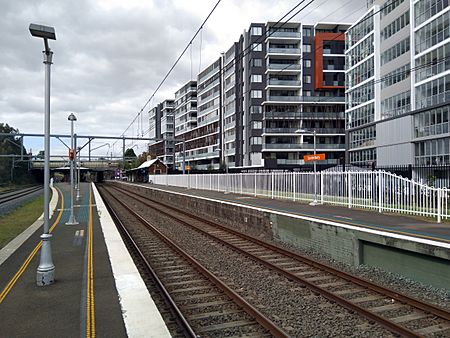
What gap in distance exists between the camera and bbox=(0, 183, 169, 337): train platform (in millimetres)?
4980

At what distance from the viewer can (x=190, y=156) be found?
105062 mm

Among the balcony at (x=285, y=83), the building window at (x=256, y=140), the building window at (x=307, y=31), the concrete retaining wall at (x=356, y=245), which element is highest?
the building window at (x=307, y=31)

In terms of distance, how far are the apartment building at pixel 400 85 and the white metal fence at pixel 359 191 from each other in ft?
68.6

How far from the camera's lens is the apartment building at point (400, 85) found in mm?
39438

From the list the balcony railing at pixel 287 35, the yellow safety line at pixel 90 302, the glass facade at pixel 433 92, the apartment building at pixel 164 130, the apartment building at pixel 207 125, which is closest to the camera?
the yellow safety line at pixel 90 302

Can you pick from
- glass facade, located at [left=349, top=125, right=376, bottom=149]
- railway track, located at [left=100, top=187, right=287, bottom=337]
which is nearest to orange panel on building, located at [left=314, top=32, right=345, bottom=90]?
glass facade, located at [left=349, top=125, right=376, bottom=149]

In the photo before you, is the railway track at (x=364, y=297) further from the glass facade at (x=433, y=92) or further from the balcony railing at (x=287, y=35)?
the balcony railing at (x=287, y=35)

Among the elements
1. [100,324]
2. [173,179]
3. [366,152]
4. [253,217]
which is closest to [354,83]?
[366,152]

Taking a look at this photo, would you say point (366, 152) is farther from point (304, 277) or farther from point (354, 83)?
point (304, 277)

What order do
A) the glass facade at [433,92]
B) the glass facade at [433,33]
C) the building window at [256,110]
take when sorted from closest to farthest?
the glass facade at [433,33], the glass facade at [433,92], the building window at [256,110]

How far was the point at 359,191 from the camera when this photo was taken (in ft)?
48.4

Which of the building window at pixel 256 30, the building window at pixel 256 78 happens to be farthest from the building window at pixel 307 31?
the building window at pixel 256 78

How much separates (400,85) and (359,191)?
37.3 meters

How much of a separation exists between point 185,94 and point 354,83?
6297 centimetres
